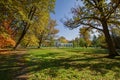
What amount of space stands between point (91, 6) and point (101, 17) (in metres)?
1.62

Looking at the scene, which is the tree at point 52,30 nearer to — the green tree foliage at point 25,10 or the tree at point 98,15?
the green tree foliage at point 25,10

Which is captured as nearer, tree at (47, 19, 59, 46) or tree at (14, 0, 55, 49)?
tree at (14, 0, 55, 49)

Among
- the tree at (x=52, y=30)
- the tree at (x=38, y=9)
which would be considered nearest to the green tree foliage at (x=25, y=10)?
the tree at (x=38, y=9)

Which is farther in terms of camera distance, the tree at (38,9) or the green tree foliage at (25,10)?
the tree at (38,9)

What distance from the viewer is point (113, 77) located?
13.8m

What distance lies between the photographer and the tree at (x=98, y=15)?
22966 mm

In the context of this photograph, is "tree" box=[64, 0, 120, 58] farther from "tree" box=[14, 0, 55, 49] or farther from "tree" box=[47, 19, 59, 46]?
"tree" box=[47, 19, 59, 46]

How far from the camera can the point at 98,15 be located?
78.5ft

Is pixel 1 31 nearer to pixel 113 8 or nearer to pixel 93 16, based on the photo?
pixel 93 16

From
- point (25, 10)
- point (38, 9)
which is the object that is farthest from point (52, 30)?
point (25, 10)

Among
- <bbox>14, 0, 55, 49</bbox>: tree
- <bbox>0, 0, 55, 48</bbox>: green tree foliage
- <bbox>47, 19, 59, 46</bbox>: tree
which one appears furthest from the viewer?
<bbox>47, 19, 59, 46</bbox>: tree

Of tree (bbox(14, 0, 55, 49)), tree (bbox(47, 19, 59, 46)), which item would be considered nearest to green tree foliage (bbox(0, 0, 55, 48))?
tree (bbox(14, 0, 55, 49))

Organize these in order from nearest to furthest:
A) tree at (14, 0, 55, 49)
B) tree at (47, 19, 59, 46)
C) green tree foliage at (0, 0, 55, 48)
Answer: green tree foliage at (0, 0, 55, 48)
tree at (14, 0, 55, 49)
tree at (47, 19, 59, 46)

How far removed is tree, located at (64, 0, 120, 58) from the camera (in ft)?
75.3
